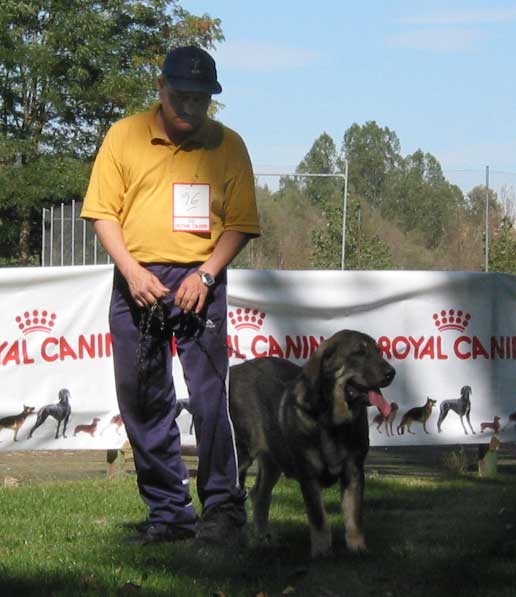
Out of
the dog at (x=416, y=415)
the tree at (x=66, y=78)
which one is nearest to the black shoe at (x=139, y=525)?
the dog at (x=416, y=415)

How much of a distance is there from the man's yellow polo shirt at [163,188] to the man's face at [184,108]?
83 mm

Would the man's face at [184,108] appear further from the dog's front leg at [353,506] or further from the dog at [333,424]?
the dog's front leg at [353,506]

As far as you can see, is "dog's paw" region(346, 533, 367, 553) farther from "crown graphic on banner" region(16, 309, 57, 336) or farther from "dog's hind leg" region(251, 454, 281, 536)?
"crown graphic on banner" region(16, 309, 57, 336)

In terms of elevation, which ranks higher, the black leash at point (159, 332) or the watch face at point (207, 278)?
A: the watch face at point (207, 278)

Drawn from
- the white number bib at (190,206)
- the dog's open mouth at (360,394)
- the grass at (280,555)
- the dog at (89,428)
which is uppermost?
the white number bib at (190,206)

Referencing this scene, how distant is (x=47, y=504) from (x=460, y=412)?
3335 millimetres

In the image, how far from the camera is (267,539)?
561 centimetres

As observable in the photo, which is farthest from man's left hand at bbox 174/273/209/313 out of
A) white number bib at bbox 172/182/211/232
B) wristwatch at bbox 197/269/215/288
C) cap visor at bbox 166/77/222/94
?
cap visor at bbox 166/77/222/94

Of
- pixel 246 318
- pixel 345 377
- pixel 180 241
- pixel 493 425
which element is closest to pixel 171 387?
pixel 180 241

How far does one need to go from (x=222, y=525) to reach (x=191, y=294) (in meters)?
1.02

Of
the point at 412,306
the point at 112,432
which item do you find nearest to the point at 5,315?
the point at 112,432

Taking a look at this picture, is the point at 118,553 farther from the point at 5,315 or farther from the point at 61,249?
the point at 61,249

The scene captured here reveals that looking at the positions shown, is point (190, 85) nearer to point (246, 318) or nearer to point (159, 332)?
point (159, 332)

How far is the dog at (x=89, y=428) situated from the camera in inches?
334
